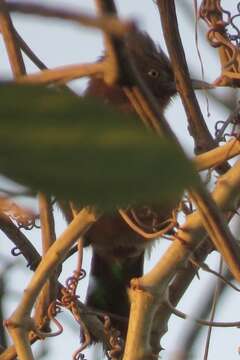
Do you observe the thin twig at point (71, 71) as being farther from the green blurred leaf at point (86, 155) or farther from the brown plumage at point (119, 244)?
the brown plumage at point (119, 244)

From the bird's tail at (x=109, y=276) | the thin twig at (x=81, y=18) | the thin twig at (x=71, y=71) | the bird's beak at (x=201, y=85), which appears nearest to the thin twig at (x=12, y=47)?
the bird's beak at (x=201, y=85)

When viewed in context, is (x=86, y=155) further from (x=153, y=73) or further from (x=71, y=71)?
(x=153, y=73)

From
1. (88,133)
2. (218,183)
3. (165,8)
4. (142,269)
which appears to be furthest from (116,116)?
(142,269)

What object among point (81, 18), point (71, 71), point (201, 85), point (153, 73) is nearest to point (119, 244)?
point (153, 73)

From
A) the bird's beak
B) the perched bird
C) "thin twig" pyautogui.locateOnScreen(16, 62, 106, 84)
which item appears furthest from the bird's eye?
"thin twig" pyautogui.locateOnScreen(16, 62, 106, 84)

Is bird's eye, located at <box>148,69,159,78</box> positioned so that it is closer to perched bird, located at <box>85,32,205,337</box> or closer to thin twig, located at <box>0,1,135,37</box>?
perched bird, located at <box>85,32,205,337</box>
